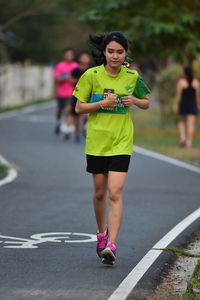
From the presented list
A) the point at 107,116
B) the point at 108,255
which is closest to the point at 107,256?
the point at 108,255

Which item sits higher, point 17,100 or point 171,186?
point 171,186

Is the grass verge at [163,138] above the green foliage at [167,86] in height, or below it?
below

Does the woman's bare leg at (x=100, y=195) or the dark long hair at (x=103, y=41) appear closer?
the dark long hair at (x=103, y=41)

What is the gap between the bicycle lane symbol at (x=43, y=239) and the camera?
916 centimetres

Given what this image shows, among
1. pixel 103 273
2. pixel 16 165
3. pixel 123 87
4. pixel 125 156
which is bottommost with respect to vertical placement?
pixel 16 165

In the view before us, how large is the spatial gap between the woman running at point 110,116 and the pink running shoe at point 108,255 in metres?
0.11

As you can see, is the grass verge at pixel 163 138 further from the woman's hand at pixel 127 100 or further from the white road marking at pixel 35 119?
the woman's hand at pixel 127 100

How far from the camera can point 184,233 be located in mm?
10203

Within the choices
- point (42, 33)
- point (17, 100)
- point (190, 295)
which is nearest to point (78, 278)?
point (190, 295)

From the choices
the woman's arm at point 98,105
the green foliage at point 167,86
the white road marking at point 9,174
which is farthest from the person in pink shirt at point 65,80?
the woman's arm at point 98,105

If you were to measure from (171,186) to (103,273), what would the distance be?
6760 millimetres

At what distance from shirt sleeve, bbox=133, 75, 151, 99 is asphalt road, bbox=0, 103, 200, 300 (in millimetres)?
1323

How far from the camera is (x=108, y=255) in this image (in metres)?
8.06

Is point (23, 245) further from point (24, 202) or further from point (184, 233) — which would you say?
point (24, 202)
